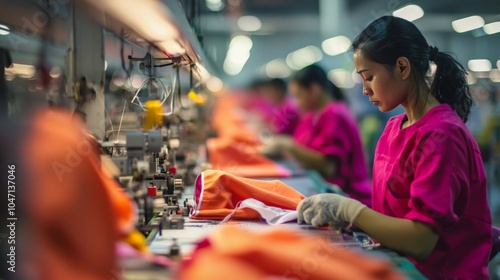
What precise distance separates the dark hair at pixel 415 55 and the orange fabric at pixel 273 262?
1.03m

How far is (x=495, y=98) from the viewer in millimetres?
6773

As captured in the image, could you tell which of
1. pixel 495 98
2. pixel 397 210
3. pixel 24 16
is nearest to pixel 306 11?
pixel 495 98

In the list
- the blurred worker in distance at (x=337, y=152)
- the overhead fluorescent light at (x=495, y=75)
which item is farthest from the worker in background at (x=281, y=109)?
the blurred worker in distance at (x=337, y=152)

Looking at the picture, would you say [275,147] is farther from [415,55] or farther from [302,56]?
[302,56]

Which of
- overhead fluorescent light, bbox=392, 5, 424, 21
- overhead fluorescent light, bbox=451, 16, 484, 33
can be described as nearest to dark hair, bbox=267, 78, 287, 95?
overhead fluorescent light, bbox=451, 16, 484, 33

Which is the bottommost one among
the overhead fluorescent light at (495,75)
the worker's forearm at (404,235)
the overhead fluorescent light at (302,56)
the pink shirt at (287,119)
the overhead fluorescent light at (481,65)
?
the worker's forearm at (404,235)

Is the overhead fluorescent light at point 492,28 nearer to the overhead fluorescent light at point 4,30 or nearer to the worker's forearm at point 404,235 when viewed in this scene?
the worker's forearm at point 404,235

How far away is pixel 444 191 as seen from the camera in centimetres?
181

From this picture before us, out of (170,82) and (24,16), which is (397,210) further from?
(24,16)

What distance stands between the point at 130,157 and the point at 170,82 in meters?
0.77

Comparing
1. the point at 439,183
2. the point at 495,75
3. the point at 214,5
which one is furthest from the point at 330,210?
the point at 495,75

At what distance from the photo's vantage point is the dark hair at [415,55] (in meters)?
2.09

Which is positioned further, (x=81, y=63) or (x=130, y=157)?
(x=81, y=63)

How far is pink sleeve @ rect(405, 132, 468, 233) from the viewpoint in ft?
5.92
